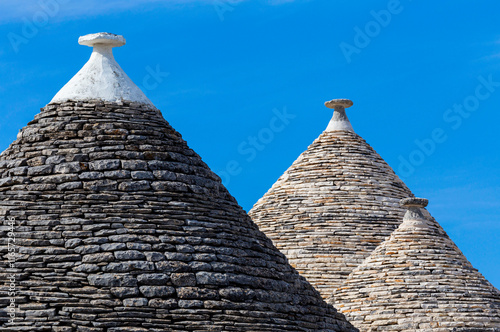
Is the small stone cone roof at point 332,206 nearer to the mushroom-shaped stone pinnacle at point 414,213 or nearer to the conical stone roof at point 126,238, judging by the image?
the mushroom-shaped stone pinnacle at point 414,213

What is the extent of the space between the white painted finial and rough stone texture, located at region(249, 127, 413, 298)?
0.15 metres

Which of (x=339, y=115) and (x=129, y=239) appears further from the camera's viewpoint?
(x=339, y=115)

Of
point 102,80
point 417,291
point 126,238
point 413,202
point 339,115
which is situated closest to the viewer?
point 126,238

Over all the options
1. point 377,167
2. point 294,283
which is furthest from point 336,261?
point 294,283

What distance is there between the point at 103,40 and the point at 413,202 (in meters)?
9.29

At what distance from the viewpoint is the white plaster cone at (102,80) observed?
51.6 ft

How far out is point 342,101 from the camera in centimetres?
2752

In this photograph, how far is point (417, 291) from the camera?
21578 mm

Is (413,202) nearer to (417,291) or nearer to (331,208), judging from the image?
(331,208)

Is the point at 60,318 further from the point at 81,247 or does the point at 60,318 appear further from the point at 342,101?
the point at 342,101

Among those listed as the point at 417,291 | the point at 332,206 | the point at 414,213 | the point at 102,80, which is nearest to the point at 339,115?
the point at 332,206

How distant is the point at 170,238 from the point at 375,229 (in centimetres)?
1110

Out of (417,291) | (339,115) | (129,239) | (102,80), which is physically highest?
(339,115)

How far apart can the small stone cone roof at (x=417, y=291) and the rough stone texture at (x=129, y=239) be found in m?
5.66
